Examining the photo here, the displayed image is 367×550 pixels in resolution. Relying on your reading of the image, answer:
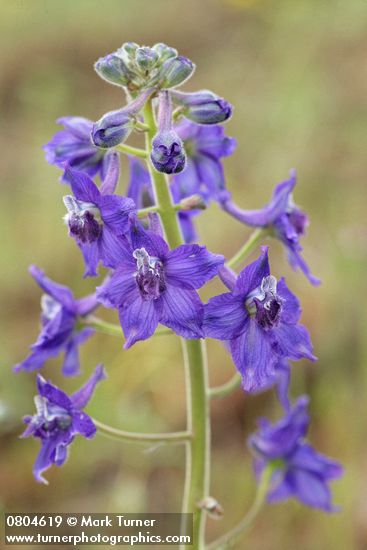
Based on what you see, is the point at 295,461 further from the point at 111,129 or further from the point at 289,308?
the point at 111,129

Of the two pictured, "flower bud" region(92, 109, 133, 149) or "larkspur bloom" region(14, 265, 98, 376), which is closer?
"flower bud" region(92, 109, 133, 149)

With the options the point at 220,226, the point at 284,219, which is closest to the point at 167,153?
the point at 284,219

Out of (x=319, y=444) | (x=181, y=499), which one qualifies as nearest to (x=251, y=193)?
(x=319, y=444)

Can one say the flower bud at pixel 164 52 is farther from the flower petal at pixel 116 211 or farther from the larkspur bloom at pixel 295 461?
the larkspur bloom at pixel 295 461

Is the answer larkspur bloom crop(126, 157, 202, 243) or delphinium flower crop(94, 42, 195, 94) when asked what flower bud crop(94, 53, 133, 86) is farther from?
larkspur bloom crop(126, 157, 202, 243)

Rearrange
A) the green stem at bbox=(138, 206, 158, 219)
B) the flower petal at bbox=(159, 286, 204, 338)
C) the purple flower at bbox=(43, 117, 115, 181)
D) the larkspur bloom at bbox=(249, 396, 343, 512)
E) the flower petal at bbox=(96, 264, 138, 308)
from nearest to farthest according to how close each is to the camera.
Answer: the flower petal at bbox=(159, 286, 204, 338)
the flower petal at bbox=(96, 264, 138, 308)
the green stem at bbox=(138, 206, 158, 219)
the purple flower at bbox=(43, 117, 115, 181)
the larkspur bloom at bbox=(249, 396, 343, 512)

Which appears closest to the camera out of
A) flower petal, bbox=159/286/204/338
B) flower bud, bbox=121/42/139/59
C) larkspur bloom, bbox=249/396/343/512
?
flower petal, bbox=159/286/204/338

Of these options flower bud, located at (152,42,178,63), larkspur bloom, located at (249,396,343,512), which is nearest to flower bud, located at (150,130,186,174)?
flower bud, located at (152,42,178,63)
